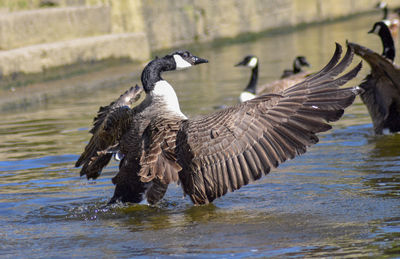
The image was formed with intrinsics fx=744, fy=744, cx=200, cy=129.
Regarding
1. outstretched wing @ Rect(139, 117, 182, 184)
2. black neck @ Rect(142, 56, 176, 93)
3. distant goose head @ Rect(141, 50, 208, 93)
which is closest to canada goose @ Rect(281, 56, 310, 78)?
distant goose head @ Rect(141, 50, 208, 93)

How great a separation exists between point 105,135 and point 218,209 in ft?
3.78

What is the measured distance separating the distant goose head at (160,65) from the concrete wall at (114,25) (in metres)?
5.43

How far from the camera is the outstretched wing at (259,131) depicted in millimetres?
5414

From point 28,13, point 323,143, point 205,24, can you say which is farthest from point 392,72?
point 205,24

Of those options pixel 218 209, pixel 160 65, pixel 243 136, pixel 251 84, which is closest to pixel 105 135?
pixel 160 65

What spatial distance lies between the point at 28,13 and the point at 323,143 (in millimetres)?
6378

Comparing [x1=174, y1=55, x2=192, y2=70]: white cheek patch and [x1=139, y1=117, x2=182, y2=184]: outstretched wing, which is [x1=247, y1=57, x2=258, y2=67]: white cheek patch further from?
[x1=139, y1=117, x2=182, y2=184]: outstretched wing

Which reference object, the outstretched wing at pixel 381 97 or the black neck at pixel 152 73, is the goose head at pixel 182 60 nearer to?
the black neck at pixel 152 73

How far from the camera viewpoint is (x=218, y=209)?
229 inches

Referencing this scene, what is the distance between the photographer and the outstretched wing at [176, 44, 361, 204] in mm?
5414

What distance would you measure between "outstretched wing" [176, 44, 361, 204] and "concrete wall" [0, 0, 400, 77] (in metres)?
6.55

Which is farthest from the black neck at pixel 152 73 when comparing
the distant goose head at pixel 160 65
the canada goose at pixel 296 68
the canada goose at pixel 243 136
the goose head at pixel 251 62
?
the goose head at pixel 251 62

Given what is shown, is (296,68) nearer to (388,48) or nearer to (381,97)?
(388,48)

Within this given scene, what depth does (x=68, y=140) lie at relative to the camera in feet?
28.1
